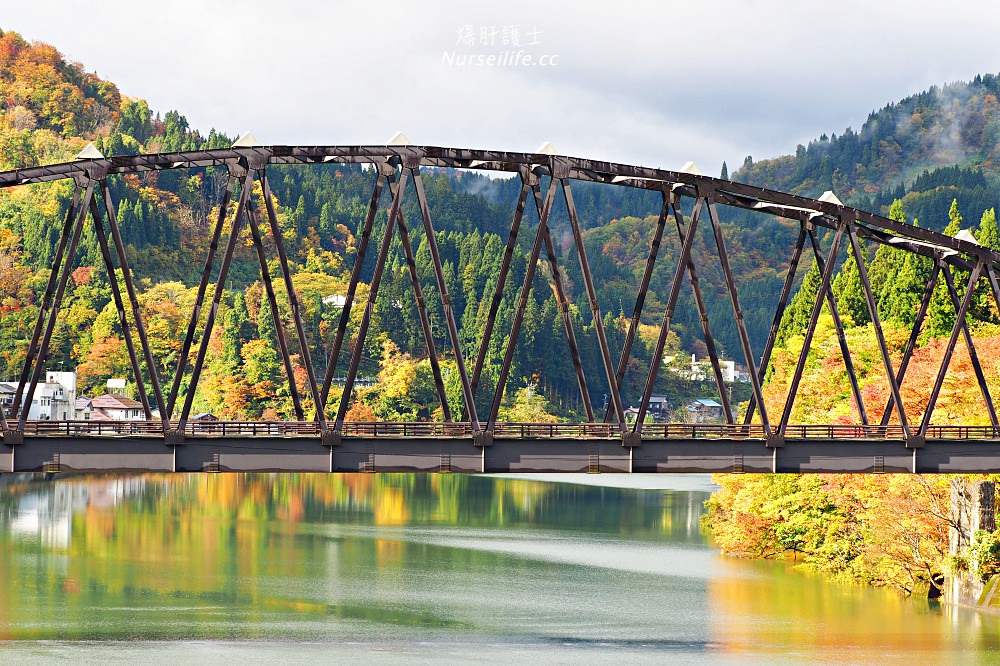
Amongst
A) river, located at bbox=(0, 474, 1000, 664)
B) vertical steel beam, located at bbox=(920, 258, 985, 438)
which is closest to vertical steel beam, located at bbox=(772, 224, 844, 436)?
vertical steel beam, located at bbox=(920, 258, 985, 438)

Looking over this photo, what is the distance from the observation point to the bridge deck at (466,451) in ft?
154

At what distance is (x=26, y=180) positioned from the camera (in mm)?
50969

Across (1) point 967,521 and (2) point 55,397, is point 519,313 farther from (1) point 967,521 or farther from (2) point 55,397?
(2) point 55,397

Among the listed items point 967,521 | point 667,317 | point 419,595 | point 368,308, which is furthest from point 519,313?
point 967,521

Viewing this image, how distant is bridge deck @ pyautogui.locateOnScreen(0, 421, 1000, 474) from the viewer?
47.0 metres

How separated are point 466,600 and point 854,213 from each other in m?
22.1

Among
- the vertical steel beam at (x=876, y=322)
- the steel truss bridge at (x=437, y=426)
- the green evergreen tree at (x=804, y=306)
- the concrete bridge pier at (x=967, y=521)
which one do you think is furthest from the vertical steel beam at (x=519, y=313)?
the green evergreen tree at (x=804, y=306)

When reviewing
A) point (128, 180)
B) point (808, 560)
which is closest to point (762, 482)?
point (808, 560)

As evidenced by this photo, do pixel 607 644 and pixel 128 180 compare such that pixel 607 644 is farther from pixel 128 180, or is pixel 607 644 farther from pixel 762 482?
pixel 128 180

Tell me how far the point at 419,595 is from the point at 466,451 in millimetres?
15210

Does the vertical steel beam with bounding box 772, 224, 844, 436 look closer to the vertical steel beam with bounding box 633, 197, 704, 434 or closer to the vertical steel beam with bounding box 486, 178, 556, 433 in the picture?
the vertical steel beam with bounding box 633, 197, 704, 434

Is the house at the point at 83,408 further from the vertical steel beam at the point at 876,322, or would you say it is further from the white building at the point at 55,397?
the vertical steel beam at the point at 876,322

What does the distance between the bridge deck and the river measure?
20.2 feet

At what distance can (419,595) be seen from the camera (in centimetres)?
6206
